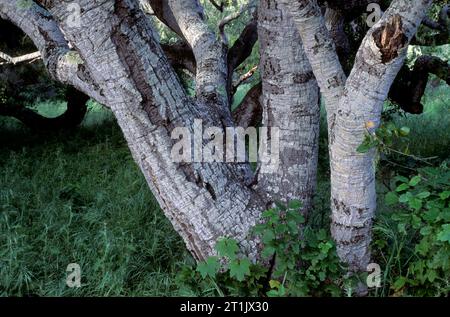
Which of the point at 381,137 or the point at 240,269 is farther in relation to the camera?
the point at 240,269

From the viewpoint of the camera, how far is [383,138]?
241 centimetres

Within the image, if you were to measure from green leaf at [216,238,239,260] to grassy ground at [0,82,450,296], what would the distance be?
372 millimetres

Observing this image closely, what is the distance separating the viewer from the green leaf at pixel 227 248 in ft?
8.56

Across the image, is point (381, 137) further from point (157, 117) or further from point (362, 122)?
point (157, 117)

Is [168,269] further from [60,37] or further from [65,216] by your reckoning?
[60,37]

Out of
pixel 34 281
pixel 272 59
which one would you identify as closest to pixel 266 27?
pixel 272 59

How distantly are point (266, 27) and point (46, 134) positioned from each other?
4.67 metres

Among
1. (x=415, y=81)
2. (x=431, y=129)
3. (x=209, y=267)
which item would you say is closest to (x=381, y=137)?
(x=209, y=267)

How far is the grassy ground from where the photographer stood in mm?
3133

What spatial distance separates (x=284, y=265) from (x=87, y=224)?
182 centimetres

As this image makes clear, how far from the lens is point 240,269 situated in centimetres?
260

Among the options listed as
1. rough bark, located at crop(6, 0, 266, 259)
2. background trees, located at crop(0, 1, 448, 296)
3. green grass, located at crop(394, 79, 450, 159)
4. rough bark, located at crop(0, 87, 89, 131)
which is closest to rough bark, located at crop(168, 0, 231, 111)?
background trees, located at crop(0, 1, 448, 296)
